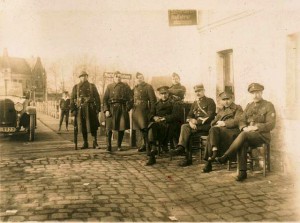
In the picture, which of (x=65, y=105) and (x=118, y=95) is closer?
(x=118, y=95)

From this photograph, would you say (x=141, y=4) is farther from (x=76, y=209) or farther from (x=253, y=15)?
(x=76, y=209)

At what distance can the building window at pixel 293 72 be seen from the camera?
20.3ft

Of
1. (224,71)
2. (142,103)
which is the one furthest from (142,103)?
(224,71)

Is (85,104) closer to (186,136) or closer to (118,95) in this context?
(118,95)

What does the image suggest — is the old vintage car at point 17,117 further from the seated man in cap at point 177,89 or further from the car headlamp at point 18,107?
the seated man in cap at point 177,89

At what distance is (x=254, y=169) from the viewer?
6297mm

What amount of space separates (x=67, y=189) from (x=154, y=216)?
5.03 feet

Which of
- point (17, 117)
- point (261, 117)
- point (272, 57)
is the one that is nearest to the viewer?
point (261, 117)

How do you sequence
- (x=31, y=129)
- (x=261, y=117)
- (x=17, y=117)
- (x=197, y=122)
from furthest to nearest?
1. (x=17, y=117)
2. (x=31, y=129)
3. (x=197, y=122)
4. (x=261, y=117)

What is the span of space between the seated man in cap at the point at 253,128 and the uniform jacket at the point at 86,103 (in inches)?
149

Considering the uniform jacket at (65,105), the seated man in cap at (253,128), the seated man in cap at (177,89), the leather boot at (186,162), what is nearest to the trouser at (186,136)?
the leather boot at (186,162)

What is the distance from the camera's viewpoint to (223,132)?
6.15 metres

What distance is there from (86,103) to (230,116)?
3618 mm

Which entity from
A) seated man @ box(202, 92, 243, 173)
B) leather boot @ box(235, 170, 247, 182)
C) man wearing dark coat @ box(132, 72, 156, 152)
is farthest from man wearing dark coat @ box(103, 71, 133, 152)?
leather boot @ box(235, 170, 247, 182)
